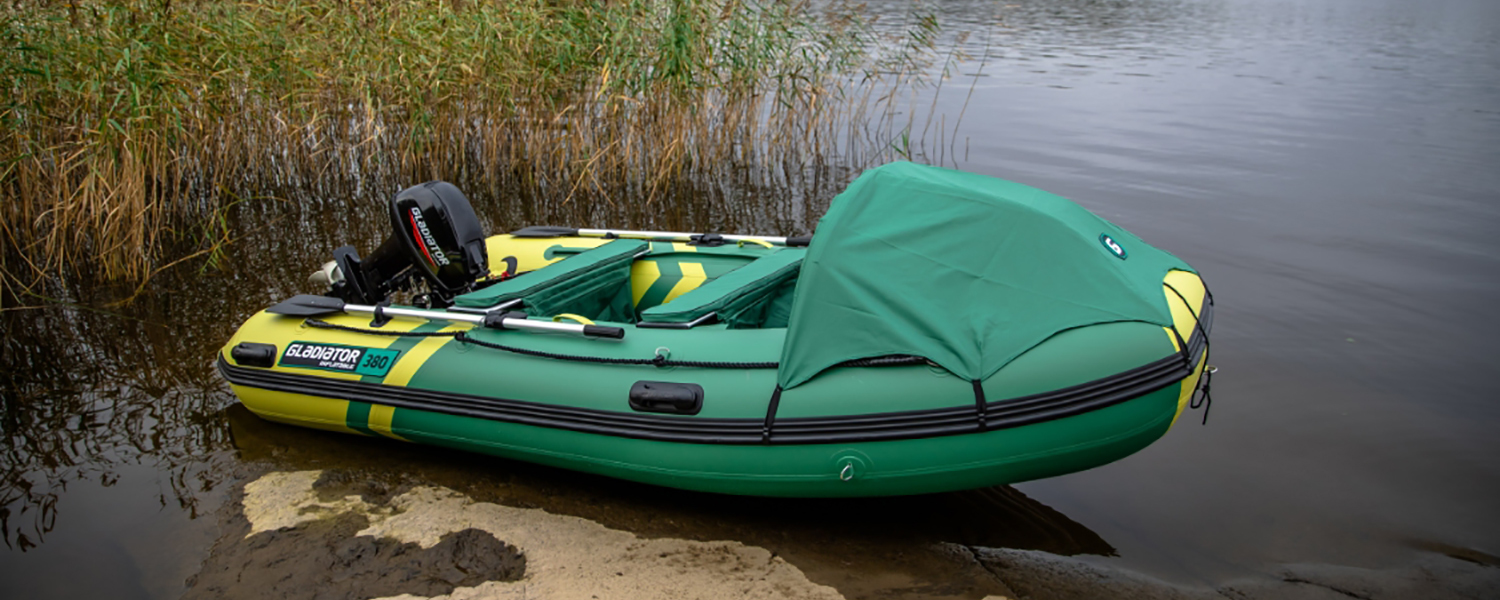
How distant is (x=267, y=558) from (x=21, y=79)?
3292 mm

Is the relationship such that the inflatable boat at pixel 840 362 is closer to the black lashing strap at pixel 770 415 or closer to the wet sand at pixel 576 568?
the black lashing strap at pixel 770 415

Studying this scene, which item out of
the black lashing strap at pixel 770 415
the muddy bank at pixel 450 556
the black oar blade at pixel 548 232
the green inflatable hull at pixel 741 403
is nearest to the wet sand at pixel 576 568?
the muddy bank at pixel 450 556

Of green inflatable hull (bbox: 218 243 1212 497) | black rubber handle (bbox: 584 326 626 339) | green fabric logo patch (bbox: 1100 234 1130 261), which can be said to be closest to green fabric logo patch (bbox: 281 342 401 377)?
green inflatable hull (bbox: 218 243 1212 497)

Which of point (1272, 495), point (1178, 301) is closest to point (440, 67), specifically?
point (1178, 301)

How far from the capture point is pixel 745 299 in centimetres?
318

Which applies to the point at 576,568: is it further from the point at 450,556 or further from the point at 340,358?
the point at 340,358

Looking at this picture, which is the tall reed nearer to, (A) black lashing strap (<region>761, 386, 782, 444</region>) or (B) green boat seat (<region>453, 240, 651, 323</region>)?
(B) green boat seat (<region>453, 240, 651, 323</region>)

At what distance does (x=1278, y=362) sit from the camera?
411 cm

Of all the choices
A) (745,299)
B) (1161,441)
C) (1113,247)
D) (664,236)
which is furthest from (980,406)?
(664,236)

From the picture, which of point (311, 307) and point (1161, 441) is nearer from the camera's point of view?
point (311, 307)

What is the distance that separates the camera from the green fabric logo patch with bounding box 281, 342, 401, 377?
10.3 feet

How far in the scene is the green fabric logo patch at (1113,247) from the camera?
113 inches

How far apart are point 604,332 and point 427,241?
3.21ft

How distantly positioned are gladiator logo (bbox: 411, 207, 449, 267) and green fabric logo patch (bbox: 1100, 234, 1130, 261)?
7.71 ft
